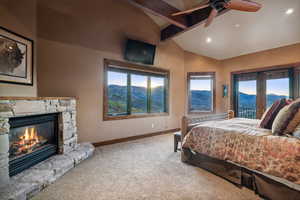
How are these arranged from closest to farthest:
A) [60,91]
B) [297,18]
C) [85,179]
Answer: [85,179] < [60,91] < [297,18]

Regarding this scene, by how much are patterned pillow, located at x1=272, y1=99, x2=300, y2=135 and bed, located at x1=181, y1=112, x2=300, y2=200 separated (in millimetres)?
135

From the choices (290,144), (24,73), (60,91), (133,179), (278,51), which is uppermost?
(278,51)

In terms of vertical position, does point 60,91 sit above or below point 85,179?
above

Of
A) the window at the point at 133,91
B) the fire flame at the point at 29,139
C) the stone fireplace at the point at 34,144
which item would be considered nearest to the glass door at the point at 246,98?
the window at the point at 133,91

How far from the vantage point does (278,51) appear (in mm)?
4281

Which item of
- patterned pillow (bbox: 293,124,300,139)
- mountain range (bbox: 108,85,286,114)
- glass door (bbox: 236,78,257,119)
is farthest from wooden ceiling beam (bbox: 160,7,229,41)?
glass door (bbox: 236,78,257,119)

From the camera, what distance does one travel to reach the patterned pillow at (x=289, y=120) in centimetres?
171

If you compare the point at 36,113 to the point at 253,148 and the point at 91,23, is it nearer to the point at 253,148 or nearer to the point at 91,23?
the point at 91,23

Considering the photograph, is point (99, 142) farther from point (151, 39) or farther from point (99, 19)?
point (151, 39)

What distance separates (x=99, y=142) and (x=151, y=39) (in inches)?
133

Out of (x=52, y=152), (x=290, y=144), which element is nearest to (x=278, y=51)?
(x=290, y=144)

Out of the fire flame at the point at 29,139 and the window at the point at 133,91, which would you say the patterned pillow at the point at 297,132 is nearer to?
the window at the point at 133,91

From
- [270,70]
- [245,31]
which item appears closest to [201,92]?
[270,70]

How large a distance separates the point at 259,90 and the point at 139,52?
4.11 metres
